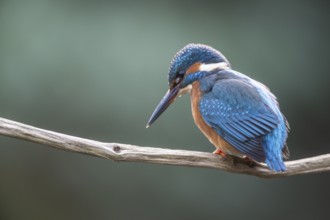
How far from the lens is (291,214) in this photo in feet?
12.5

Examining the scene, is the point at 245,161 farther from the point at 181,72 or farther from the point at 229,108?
the point at 181,72

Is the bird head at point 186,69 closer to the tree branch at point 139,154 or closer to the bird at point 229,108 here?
the bird at point 229,108

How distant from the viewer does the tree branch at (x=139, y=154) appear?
1969 mm

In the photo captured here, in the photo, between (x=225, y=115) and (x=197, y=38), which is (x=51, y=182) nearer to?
(x=197, y=38)

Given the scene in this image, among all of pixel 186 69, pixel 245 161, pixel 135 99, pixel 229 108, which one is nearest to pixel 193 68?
pixel 186 69

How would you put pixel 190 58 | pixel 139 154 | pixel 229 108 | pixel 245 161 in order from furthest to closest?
pixel 190 58 < pixel 229 108 < pixel 245 161 < pixel 139 154

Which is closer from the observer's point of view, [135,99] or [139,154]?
[139,154]

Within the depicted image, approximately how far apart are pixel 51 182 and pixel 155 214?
0.66 m

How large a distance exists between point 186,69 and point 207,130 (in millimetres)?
275

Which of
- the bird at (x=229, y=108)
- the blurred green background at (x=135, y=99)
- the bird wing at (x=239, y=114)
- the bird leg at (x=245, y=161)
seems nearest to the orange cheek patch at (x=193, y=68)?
the bird at (x=229, y=108)

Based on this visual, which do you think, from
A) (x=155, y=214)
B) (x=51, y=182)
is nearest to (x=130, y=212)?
(x=155, y=214)

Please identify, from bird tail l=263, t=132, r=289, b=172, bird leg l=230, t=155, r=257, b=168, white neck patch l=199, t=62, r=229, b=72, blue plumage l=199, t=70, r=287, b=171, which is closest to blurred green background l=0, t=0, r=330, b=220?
white neck patch l=199, t=62, r=229, b=72

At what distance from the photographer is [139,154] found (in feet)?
6.88

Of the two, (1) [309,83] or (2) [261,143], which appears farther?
(1) [309,83]
